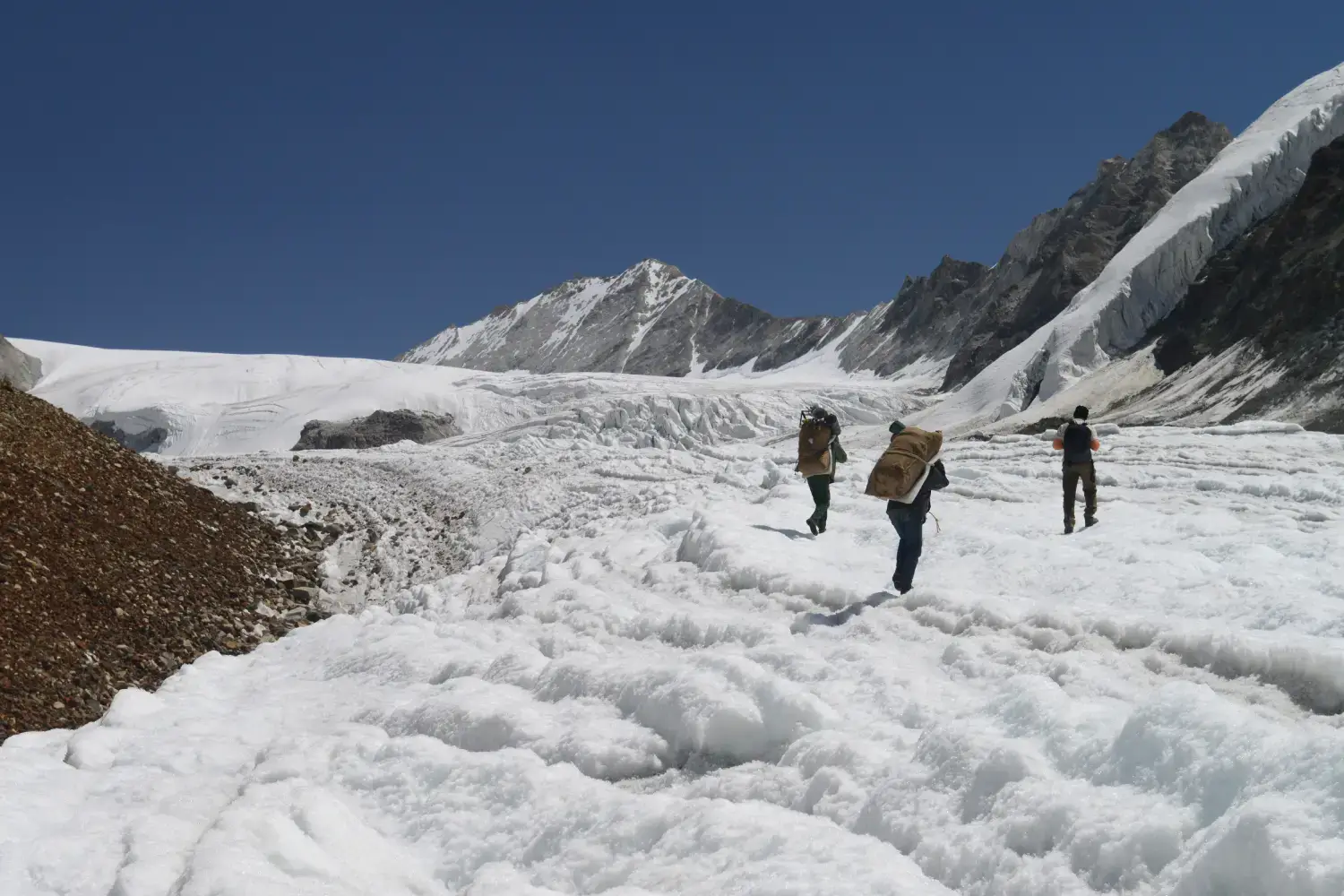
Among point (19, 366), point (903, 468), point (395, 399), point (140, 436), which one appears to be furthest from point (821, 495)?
point (19, 366)

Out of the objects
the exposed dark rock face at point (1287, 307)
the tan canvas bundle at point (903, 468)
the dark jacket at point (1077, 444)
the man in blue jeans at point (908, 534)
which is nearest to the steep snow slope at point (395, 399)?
the exposed dark rock face at point (1287, 307)

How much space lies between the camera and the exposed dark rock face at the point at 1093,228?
68438mm

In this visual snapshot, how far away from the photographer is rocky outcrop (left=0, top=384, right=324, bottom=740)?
984cm

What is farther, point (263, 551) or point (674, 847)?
point (263, 551)

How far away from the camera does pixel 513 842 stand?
18.3 feet

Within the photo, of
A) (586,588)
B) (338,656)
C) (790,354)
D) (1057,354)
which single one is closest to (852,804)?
(586,588)

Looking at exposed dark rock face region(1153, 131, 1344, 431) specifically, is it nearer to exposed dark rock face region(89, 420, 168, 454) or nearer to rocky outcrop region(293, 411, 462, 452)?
rocky outcrop region(293, 411, 462, 452)

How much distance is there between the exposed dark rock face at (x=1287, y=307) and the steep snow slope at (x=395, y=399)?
24564 millimetres

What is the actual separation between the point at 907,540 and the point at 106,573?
10461mm

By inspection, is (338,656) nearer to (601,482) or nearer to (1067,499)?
(1067,499)

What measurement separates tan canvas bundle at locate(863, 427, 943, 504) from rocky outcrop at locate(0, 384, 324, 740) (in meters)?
8.14

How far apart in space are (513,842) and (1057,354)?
42.3 m

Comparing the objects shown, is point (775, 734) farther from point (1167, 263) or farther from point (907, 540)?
point (1167, 263)

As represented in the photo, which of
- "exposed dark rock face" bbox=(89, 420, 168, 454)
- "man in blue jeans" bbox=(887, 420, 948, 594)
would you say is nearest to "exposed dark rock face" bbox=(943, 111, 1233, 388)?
"man in blue jeans" bbox=(887, 420, 948, 594)
